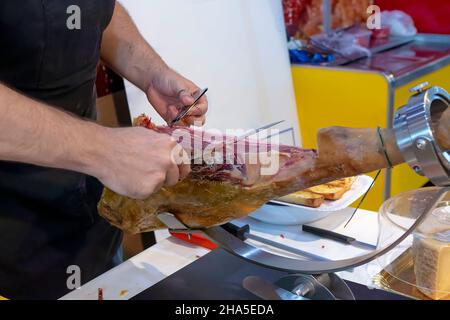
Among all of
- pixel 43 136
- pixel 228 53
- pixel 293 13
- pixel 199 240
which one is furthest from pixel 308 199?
pixel 293 13

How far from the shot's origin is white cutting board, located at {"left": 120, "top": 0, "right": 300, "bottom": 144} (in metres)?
1.89

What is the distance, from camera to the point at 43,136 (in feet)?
2.72

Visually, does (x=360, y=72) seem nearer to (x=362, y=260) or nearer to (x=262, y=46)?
(x=262, y=46)

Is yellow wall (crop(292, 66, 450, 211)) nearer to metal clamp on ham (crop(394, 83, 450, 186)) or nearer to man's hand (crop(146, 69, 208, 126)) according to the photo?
man's hand (crop(146, 69, 208, 126))

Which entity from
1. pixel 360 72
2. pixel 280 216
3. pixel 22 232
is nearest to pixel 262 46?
pixel 360 72

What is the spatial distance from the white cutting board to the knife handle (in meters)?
0.75

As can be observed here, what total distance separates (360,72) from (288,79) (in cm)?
35

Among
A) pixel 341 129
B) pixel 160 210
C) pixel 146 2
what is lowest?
pixel 160 210

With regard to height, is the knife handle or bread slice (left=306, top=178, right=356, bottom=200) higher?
bread slice (left=306, top=178, right=356, bottom=200)

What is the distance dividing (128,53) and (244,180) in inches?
24.2

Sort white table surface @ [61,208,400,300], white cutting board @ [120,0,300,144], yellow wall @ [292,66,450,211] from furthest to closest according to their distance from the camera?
yellow wall @ [292,66,450,211] → white cutting board @ [120,0,300,144] → white table surface @ [61,208,400,300]

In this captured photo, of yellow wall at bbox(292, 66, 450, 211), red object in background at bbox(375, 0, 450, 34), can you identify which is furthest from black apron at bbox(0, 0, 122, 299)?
red object in background at bbox(375, 0, 450, 34)
